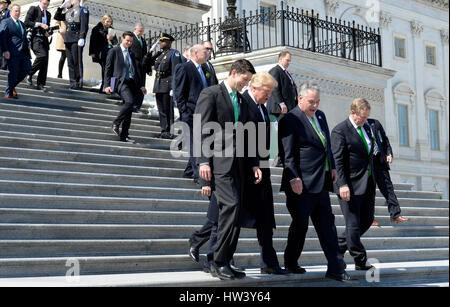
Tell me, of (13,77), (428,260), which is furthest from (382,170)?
(13,77)

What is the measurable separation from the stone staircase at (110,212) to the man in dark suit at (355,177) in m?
0.61

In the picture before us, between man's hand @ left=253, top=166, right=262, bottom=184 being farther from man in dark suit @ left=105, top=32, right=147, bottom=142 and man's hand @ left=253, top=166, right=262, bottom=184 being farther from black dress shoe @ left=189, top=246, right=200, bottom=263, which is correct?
man in dark suit @ left=105, top=32, right=147, bottom=142

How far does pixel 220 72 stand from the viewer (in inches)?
665

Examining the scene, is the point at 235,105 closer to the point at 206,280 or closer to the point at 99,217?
the point at 206,280

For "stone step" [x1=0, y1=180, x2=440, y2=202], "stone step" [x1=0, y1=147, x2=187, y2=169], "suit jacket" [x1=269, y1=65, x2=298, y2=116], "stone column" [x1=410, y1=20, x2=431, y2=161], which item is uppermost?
"stone column" [x1=410, y1=20, x2=431, y2=161]

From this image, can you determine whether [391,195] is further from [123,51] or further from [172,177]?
[123,51]

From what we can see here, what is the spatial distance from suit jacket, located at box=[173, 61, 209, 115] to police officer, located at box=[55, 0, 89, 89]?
484cm

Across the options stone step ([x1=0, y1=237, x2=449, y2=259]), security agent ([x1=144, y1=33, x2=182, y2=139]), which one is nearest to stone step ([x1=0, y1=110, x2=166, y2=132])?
security agent ([x1=144, y1=33, x2=182, y2=139])

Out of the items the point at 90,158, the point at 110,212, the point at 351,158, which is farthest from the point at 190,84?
the point at 351,158

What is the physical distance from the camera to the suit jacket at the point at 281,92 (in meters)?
12.8

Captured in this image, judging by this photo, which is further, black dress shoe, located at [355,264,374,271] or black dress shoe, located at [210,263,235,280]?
black dress shoe, located at [355,264,374,271]

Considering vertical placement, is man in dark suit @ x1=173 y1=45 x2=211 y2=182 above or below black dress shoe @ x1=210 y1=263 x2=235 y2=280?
above

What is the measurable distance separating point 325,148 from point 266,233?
3.82 ft

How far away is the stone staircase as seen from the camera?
7.86 meters
